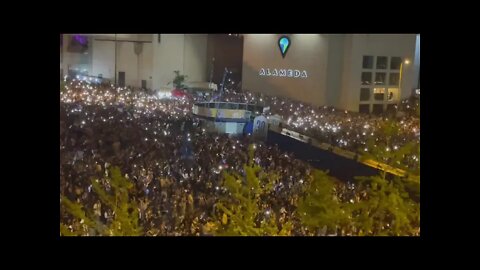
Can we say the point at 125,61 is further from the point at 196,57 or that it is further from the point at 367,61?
the point at 367,61

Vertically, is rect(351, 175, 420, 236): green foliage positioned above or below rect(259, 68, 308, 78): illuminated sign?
below

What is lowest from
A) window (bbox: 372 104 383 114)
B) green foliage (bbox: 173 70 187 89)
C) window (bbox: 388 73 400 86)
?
window (bbox: 372 104 383 114)

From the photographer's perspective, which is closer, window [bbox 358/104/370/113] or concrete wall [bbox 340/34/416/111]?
concrete wall [bbox 340/34/416/111]

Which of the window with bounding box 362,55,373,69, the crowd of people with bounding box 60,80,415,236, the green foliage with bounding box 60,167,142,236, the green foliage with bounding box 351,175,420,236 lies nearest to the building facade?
the window with bounding box 362,55,373,69

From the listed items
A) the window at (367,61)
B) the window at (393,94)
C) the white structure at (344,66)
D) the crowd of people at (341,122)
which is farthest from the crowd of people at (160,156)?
the window at (367,61)

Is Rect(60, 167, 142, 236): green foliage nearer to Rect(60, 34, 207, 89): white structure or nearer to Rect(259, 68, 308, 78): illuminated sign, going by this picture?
Rect(60, 34, 207, 89): white structure
